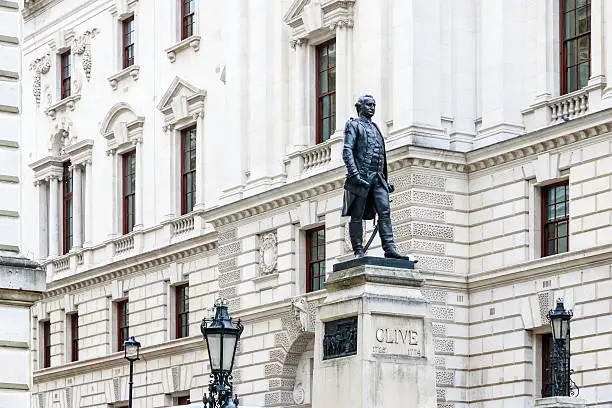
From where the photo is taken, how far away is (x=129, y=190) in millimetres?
62094

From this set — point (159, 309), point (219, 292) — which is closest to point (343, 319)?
point (219, 292)

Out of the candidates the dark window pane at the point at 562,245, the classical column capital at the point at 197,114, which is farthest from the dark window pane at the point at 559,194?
the classical column capital at the point at 197,114

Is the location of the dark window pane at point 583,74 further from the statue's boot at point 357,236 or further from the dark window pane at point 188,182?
the statue's boot at point 357,236

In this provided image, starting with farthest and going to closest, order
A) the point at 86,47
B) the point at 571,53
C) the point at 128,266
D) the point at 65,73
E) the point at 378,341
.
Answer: the point at 65,73 < the point at 86,47 < the point at 128,266 < the point at 571,53 < the point at 378,341

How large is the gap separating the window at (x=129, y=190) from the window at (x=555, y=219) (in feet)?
63.7

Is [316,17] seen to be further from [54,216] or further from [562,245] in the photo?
[54,216]

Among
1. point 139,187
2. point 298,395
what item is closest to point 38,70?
point 139,187

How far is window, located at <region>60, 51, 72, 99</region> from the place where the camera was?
6650 cm

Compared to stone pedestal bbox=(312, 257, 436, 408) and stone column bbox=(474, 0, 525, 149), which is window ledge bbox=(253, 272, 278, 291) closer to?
stone column bbox=(474, 0, 525, 149)

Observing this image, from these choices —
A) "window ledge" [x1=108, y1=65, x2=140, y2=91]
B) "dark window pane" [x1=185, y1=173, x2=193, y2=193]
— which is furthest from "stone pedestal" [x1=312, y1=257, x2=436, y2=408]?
"window ledge" [x1=108, y1=65, x2=140, y2=91]

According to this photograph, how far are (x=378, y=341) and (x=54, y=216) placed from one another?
39.2 metres

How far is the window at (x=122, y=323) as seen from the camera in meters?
61.6

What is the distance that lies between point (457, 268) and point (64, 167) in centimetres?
2265

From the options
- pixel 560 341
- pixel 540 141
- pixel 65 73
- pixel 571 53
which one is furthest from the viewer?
pixel 65 73
